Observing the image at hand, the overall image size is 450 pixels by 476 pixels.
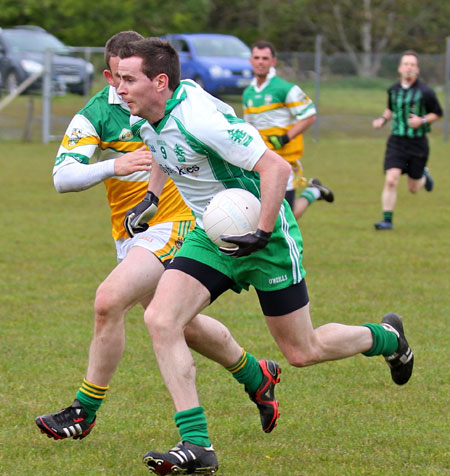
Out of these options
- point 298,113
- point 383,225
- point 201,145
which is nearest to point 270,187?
point 201,145

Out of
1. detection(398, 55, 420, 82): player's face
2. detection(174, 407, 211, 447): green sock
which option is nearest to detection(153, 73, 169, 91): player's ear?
detection(174, 407, 211, 447): green sock

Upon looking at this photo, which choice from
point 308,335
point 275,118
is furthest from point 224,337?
point 275,118

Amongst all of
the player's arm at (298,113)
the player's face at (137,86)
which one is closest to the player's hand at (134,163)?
the player's face at (137,86)

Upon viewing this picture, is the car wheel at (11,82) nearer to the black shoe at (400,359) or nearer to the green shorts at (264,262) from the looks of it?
the black shoe at (400,359)

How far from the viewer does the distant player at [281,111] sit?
10.9 meters

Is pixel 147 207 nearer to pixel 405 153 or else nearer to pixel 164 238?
pixel 164 238

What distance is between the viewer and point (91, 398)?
485cm

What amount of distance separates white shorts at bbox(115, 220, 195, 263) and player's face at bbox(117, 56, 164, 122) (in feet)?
3.17

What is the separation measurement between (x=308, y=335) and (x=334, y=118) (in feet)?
81.2

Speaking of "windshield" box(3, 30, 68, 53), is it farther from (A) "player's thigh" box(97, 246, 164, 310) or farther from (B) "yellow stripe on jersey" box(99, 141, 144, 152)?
(A) "player's thigh" box(97, 246, 164, 310)

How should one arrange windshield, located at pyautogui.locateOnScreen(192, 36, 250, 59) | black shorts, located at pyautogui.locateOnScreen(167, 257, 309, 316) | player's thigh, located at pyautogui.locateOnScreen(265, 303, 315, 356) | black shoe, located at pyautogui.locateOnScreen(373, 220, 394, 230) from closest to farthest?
black shorts, located at pyautogui.locateOnScreen(167, 257, 309, 316), player's thigh, located at pyautogui.locateOnScreen(265, 303, 315, 356), black shoe, located at pyautogui.locateOnScreen(373, 220, 394, 230), windshield, located at pyautogui.locateOnScreen(192, 36, 250, 59)

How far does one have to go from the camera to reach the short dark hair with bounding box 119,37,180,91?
14.1ft

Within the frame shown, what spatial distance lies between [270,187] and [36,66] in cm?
2280

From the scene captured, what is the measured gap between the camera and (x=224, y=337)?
498 cm
